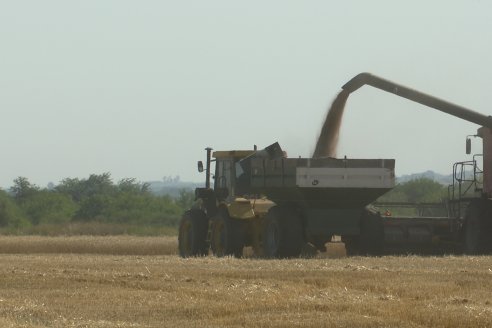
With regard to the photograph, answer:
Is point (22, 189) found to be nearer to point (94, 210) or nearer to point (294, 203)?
point (94, 210)

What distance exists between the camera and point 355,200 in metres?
29.4

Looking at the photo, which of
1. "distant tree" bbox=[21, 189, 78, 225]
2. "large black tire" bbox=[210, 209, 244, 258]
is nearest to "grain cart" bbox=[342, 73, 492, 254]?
"large black tire" bbox=[210, 209, 244, 258]

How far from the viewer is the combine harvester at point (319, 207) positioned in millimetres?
29125

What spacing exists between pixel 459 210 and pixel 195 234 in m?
6.43

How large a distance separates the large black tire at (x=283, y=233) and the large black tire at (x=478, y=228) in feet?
13.9

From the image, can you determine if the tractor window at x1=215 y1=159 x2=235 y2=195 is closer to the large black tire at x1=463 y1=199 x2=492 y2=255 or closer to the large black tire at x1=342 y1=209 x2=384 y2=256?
the large black tire at x1=342 y1=209 x2=384 y2=256

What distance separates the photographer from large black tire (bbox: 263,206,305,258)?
29.0 meters

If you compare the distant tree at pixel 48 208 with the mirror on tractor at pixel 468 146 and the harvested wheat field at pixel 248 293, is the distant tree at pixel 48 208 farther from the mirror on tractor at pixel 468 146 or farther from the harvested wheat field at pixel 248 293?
the harvested wheat field at pixel 248 293

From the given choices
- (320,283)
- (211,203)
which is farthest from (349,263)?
(211,203)

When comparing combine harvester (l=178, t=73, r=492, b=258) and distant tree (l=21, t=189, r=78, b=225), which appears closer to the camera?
combine harvester (l=178, t=73, r=492, b=258)

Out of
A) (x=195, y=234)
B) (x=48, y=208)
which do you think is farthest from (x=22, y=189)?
(x=195, y=234)

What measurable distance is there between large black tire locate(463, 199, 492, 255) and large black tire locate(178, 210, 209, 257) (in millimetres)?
6275

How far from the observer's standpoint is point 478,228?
101 feet

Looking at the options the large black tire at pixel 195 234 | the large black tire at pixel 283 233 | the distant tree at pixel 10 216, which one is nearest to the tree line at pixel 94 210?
the distant tree at pixel 10 216
